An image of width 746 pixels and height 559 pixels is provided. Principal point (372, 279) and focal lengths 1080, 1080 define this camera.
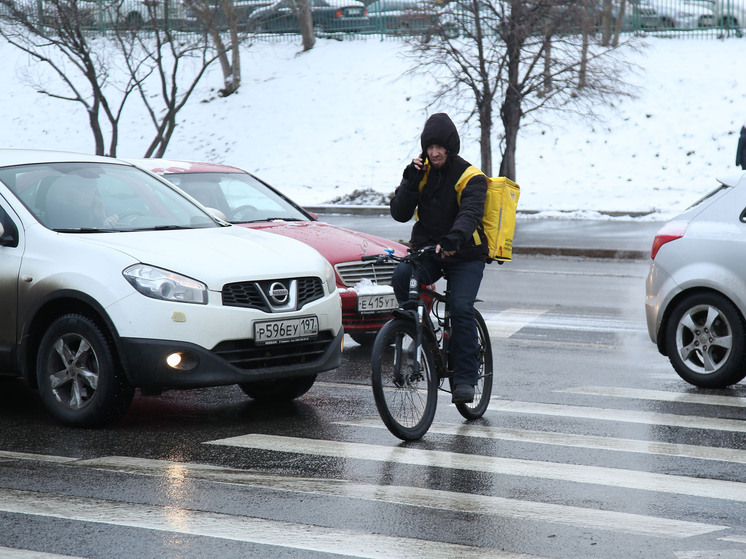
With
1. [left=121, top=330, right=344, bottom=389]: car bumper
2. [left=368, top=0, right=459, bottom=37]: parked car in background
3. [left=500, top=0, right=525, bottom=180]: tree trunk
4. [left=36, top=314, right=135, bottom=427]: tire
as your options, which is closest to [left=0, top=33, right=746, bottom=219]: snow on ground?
[left=500, top=0, right=525, bottom=180]: tree trunk

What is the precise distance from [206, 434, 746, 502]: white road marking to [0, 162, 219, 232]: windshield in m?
1.77

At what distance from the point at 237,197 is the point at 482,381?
4038 millimetres

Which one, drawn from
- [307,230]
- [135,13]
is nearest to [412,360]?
[307,230]

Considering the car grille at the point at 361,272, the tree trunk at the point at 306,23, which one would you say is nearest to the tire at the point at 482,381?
the car grille at the point at 361,272

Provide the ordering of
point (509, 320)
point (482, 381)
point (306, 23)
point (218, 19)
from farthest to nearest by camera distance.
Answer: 1. point (306, 23)
2. point (218, 19)
3. point (509, 320)
4. point (482, 381)

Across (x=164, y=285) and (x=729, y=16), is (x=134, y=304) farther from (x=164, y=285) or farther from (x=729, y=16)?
(x=729, y=16)

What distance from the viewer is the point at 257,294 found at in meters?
6.41

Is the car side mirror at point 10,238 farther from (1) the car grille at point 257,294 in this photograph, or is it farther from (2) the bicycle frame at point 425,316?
(2) the bicycle frame at point 425,316

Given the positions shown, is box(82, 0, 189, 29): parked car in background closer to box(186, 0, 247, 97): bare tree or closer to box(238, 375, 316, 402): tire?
box(186, 0, 247, 97): bare tree

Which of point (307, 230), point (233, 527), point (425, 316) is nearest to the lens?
point (233, 527)

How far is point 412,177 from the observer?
6.45 meters

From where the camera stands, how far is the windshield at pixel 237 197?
10016 millimetres

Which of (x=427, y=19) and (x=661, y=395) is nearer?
(x=661, y=395)

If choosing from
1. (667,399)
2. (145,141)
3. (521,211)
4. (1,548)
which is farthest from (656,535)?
(145,141)
